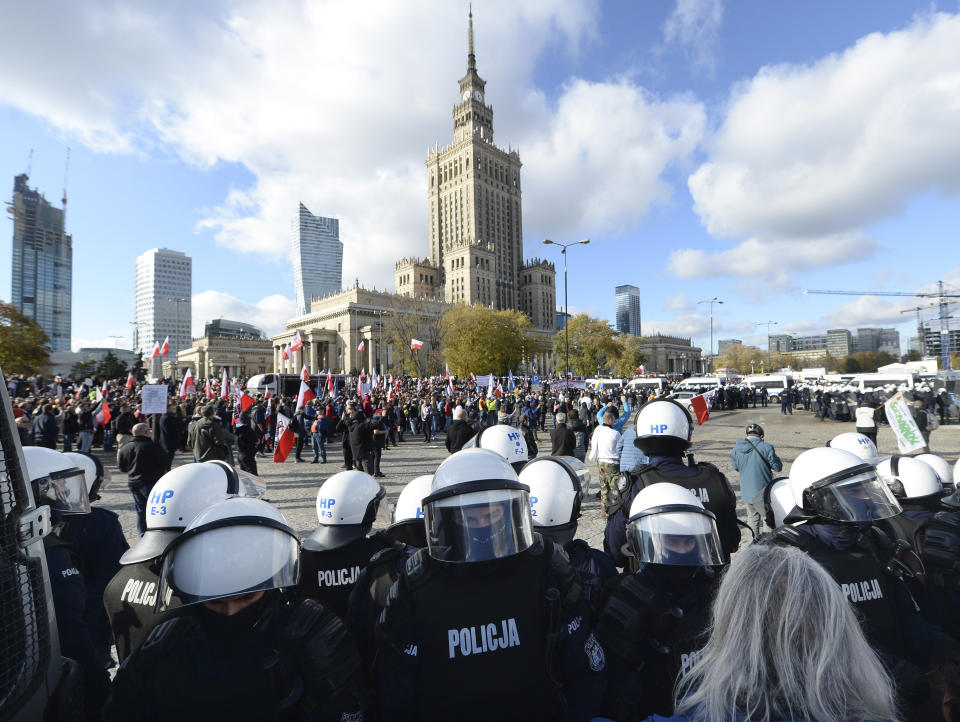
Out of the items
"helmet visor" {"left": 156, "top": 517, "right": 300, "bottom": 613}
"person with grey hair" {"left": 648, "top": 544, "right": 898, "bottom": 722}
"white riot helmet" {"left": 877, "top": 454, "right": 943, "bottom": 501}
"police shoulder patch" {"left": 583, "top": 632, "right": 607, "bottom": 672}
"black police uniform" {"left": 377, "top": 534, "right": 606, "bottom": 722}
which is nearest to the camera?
"person with grey hair" {"left": 648, "top": 544, "right": 898, "bottom": 722}

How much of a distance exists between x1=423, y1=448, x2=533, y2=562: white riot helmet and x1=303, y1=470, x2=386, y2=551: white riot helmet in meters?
1.17

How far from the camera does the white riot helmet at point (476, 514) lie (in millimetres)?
1906

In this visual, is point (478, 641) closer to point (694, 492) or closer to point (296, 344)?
point (694, 492)

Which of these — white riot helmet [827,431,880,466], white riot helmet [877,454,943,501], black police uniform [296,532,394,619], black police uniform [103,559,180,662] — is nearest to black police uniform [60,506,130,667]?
black police uniform [103,559,180,662]

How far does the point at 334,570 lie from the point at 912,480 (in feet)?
14.1

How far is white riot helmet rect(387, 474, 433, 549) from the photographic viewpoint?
10.3ft

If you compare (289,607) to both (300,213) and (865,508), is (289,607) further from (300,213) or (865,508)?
(300,213)

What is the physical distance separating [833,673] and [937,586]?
2.29 m

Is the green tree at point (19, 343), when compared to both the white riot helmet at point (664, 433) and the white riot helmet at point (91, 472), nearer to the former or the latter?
the white riot helmet at point (91, 472)

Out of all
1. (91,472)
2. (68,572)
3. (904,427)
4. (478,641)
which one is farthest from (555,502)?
(904,427)

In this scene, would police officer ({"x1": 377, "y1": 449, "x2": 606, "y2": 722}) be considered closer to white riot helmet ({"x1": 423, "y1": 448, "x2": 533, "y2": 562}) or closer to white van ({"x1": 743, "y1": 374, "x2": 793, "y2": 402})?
white riot helmet ({"x1": 423, "y1": 448, "x2": 533, "y2": 562})

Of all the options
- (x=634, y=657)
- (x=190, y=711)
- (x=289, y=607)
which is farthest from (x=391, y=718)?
(x=634, y=657)

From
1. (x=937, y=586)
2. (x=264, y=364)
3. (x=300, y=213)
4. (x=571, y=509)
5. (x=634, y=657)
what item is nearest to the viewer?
(x=634, y=657)

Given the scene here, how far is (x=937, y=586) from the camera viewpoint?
2900 mm
